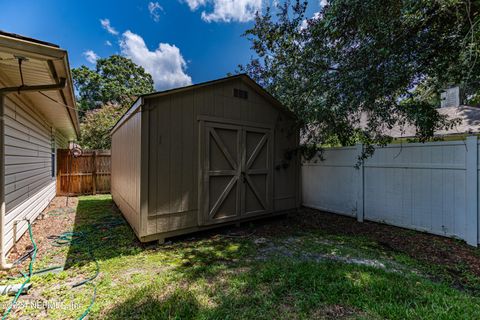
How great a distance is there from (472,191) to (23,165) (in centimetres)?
790

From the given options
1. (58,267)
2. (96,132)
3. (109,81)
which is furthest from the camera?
(109,81)

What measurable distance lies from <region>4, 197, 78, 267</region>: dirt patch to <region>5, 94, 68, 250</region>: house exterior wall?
15 cm

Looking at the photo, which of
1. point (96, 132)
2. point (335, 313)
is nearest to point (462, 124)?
point (335, 313)

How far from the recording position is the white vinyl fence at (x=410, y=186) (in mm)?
3797

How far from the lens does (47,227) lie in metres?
4.86

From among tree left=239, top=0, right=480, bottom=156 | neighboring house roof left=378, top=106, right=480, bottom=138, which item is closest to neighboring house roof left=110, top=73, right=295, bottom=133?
tree left=239, top=0, right=480, bottom=156

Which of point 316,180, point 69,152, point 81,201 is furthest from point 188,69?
point 316,180

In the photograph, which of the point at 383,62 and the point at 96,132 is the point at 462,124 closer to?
the point at 383,62

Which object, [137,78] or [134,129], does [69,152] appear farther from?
[137,78]

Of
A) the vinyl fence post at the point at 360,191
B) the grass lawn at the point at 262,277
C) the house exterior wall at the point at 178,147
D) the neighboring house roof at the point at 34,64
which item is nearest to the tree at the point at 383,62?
the vinyl fence post at the point at 360,191

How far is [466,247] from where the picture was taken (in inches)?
144

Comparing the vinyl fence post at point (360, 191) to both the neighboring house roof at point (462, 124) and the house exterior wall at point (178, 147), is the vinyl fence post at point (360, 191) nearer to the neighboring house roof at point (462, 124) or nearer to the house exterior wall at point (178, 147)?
the neighboring house roof at point (462, 124)

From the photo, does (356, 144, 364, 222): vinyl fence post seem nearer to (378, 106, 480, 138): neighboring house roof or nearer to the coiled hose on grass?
(378, 106, 480, 138): neighboring house roof

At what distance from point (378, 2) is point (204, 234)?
4985mm
